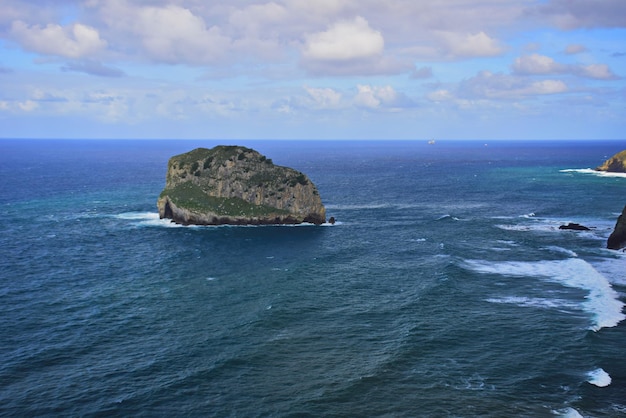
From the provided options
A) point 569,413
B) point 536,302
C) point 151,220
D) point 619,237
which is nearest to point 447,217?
point 619,237

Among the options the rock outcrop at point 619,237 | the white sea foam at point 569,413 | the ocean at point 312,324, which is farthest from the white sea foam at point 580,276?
the white sea foam at point 569,413

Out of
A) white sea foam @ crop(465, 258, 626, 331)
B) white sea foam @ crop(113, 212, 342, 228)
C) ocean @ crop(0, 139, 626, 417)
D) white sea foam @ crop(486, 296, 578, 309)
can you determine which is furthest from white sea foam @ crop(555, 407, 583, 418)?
white sea foam @ crop(113, 212, 342, 228)

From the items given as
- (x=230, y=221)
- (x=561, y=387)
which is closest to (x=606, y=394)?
(x=561, y=387)

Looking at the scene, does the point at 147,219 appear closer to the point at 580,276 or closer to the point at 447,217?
the point at 447,217

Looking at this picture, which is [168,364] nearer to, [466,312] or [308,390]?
[308,390]

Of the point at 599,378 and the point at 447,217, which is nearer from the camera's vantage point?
the point at 599,378

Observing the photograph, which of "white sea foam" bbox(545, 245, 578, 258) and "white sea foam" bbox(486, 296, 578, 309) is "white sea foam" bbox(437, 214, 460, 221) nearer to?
"white sea foam" bbox(545, 245, 578, 258)
